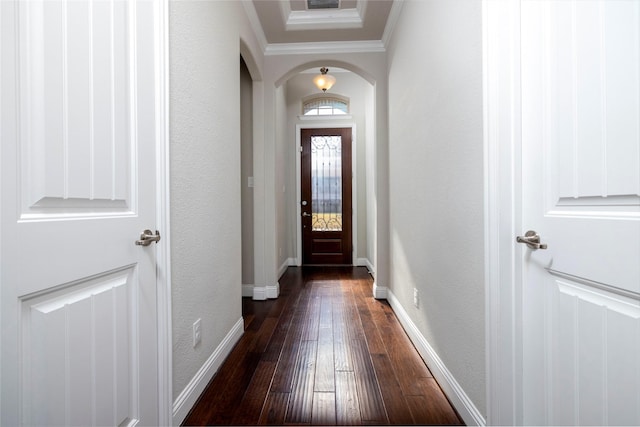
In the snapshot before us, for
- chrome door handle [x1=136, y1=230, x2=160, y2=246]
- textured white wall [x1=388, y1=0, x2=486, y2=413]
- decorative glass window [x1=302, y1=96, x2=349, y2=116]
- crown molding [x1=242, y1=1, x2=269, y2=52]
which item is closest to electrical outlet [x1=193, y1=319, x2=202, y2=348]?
chrome door handle [x1=136, y1=230, x2=160, y2=246]

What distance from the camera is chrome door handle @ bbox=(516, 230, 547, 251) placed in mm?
982

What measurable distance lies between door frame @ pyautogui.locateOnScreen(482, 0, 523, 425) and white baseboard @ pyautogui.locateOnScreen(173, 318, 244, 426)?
4.33 ft

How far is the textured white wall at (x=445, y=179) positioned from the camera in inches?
48.7

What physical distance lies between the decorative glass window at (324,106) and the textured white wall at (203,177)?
2878 millimetres

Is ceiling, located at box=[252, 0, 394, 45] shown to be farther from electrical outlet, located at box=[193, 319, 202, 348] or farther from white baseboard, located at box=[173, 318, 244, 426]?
white baseboard, located at box=[173, 318, 244, 426]

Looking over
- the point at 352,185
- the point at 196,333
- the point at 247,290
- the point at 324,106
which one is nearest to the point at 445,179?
the point at 196,333

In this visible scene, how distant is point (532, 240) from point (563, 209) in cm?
14

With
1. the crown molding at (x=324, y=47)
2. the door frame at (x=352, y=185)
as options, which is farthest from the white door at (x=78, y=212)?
the door frame at (x=352, y=185)

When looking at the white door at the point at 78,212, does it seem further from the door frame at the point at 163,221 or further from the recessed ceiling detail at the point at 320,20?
the recessed ceiling detail at the point at 320,20

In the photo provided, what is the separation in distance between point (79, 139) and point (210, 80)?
107 centimetres

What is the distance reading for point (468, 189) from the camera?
1.30 m

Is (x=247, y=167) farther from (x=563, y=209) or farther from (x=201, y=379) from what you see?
(x=563, y=209)

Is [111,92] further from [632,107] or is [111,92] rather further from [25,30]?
[632,107]

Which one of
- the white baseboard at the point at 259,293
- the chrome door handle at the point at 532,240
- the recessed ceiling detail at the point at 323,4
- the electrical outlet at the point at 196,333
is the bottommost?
the white baseboard at the point at 259,293
